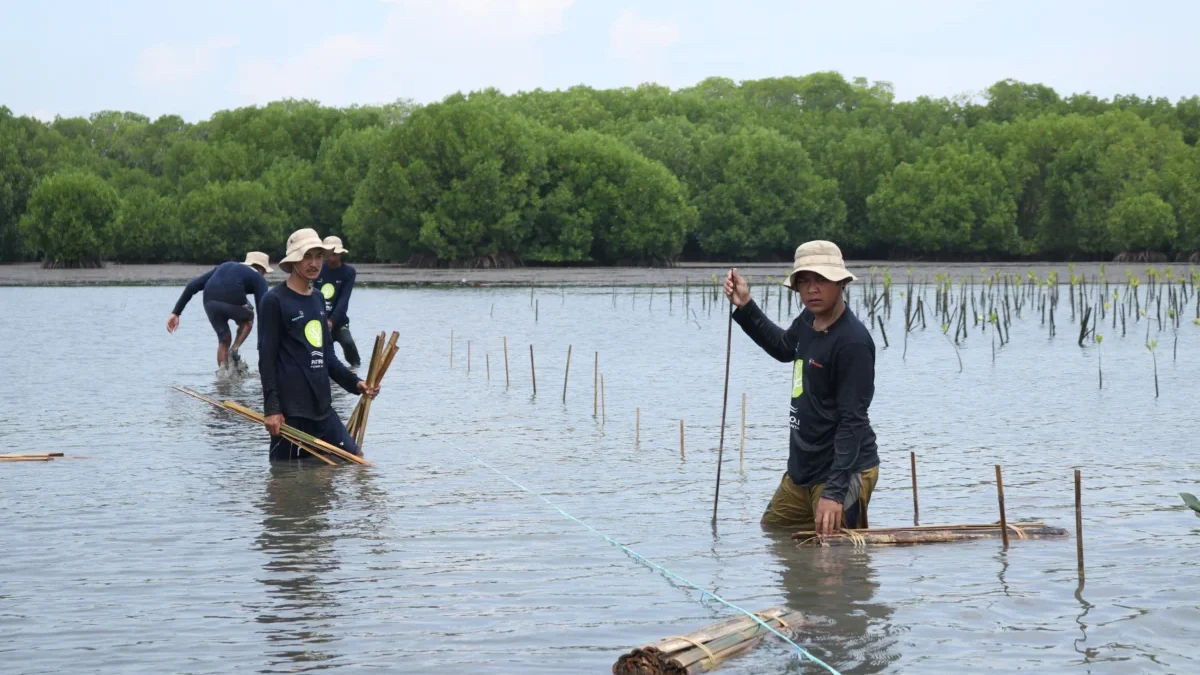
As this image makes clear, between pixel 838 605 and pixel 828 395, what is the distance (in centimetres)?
99

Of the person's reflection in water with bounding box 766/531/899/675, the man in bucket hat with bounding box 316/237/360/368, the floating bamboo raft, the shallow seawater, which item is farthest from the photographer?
the man in bucket hat with bounding box 316/237/360/368

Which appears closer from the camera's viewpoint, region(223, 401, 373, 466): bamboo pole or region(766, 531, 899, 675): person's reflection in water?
region(766, 531, 899, 675): person's reflection in water

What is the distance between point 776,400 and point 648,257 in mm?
69635

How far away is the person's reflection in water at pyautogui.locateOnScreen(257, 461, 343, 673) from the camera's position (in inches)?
246

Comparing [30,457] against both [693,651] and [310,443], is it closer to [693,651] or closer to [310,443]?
[310,443]

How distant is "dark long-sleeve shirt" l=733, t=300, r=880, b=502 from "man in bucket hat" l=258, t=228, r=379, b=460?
3492mm

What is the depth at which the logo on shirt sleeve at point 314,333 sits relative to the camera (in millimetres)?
9797

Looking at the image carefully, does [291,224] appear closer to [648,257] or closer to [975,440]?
[648,257]

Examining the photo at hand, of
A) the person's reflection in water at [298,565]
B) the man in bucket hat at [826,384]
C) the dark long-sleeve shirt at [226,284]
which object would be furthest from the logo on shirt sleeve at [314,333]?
the dark long-sleeve shirt at [226,284]

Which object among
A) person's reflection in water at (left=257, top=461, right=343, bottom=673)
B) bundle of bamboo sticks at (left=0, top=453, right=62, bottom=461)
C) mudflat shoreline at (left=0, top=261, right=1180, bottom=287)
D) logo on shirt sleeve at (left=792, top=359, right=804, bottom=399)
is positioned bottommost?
person's reflection in water at (left=257, top=461, right=343, bottom=673)

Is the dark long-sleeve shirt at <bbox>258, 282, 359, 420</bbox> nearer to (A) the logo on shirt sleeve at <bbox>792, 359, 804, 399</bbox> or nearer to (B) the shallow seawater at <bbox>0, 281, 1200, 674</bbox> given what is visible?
(B) the shallow seawater at <bbox>0, 281, 1200, 674</bbox>

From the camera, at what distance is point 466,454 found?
478 inches

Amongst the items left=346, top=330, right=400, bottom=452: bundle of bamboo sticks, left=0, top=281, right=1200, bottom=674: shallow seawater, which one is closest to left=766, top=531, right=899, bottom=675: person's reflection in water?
left=0, top=281, right=1200, bottom=674: shallow seawater

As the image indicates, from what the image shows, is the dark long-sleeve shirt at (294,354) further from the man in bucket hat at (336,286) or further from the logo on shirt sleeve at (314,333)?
the man in bucket hat at (336,286)
